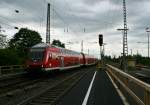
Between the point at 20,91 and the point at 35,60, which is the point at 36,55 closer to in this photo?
the point at 35,60

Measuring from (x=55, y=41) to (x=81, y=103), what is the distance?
156m

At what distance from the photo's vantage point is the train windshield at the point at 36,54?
36253mm

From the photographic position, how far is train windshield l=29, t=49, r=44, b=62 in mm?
36253

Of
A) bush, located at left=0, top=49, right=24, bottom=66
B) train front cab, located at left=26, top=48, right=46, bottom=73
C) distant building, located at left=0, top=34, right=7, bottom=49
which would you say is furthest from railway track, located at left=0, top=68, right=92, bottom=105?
distant building, located at left=0, top=34, right=7, bottom=49

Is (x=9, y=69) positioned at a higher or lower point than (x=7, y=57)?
lower

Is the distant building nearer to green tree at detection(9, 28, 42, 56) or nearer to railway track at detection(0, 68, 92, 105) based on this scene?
railway track at detection(0, 68, 92, 105)

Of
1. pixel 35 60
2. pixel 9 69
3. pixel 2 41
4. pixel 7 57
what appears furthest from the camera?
pixel 2 41

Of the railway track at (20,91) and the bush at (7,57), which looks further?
the bush at (7,57)

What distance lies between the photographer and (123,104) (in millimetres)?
14141

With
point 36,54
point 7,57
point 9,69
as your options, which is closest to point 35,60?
point 36,54

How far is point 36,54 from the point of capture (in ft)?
121

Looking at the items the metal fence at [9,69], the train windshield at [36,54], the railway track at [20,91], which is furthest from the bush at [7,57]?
the railway track at [20,91]

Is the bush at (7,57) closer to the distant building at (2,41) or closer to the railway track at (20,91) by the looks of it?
the distant building at (2,41)

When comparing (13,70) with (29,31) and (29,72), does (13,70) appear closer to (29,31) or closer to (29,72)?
(29,72)
